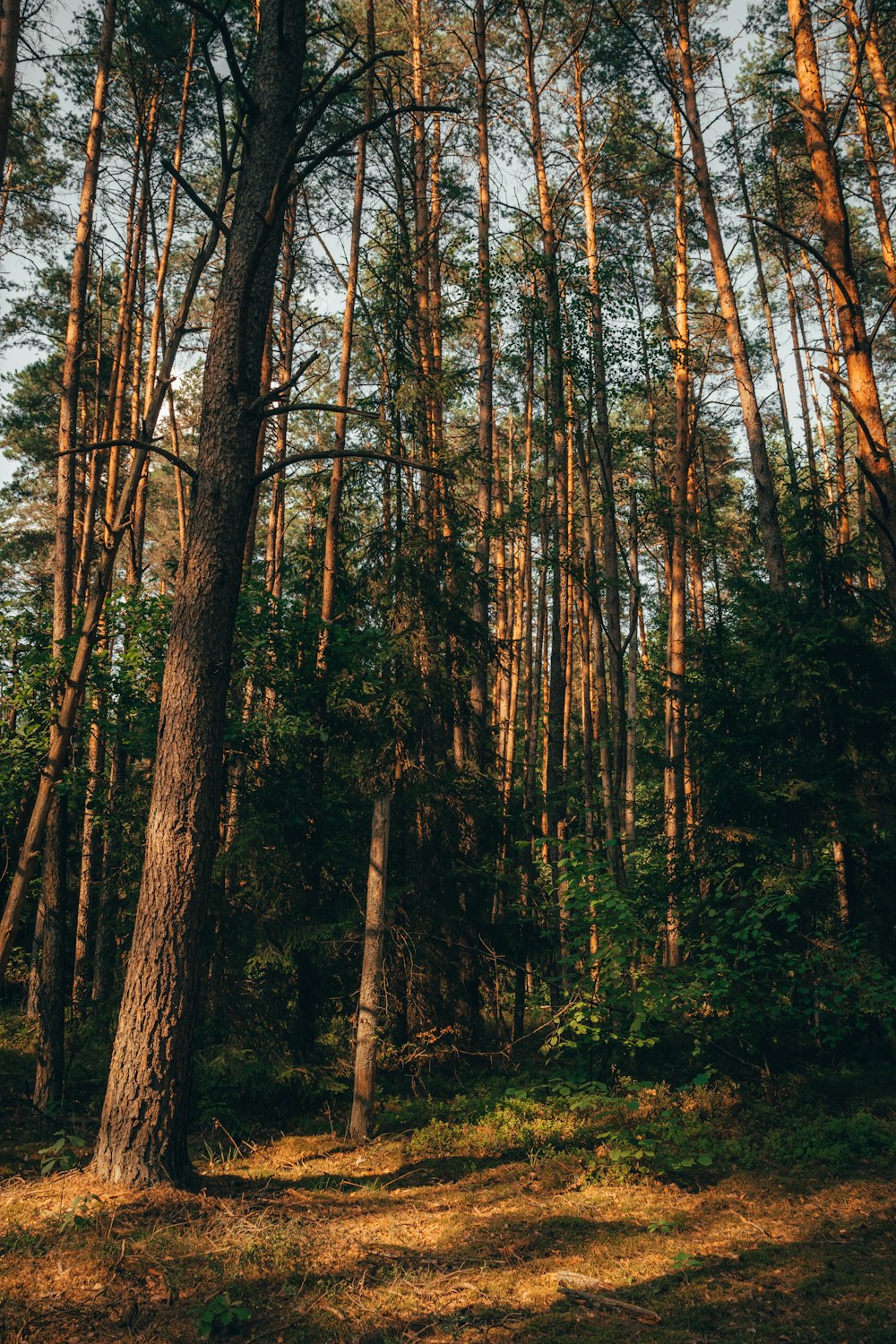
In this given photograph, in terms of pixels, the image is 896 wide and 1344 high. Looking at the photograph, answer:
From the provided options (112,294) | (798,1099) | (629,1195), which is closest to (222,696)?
(629,1195)

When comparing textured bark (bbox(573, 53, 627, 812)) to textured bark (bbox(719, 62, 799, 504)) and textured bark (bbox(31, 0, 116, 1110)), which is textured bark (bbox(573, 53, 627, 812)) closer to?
textured bark (bbox(719, 62, 799, 504))

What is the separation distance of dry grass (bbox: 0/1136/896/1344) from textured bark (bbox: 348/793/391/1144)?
179 cm

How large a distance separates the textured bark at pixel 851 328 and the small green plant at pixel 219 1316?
625cm

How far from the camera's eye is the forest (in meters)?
Answer: 4.53

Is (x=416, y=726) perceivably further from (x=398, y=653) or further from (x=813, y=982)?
(x=813, y=982)

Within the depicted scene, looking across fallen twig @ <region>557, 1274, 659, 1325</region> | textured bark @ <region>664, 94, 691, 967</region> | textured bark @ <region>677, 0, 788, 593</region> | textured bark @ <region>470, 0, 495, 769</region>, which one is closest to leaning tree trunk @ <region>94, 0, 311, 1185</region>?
fallen twig @ <region>557, 1274, 659, 1325</region>

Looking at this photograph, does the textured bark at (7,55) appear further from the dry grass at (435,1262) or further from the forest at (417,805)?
the dry grass at (435,1262)

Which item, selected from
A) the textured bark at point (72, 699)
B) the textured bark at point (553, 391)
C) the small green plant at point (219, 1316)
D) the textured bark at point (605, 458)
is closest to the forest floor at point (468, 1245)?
the small green plant at point (219, 1316)

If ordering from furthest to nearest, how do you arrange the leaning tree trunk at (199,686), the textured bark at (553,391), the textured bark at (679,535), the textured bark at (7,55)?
the textured bark at (553,391) < the textured bark at (679,535) < the textured bark at (7,55) < the leaning tree trunk at (199,686)

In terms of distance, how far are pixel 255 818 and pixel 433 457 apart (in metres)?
4.79

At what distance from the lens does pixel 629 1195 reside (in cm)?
631

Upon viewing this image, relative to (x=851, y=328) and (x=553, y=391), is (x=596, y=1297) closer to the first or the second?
(x=851, y=328)

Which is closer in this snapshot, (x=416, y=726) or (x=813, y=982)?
(x=813, y=982)

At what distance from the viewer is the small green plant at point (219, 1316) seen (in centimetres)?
359
